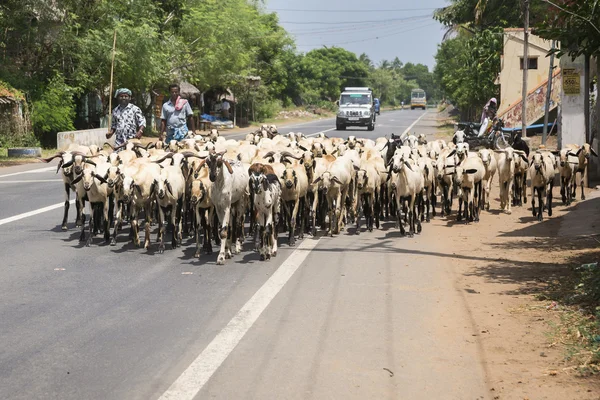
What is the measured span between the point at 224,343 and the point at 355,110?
44.0 metres

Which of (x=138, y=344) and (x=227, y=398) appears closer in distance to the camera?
(x=227, y=398)

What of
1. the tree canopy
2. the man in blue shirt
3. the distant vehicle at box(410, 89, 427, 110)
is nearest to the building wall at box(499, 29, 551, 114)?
the tree canopy

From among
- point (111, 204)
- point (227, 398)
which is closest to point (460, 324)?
point (227, 398)

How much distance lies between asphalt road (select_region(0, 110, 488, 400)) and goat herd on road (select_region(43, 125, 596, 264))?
0.54m

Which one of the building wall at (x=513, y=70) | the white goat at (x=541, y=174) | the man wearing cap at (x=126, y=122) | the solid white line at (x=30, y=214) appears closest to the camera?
the solid white line at (x=30, y=214)

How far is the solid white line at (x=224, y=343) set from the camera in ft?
19.1

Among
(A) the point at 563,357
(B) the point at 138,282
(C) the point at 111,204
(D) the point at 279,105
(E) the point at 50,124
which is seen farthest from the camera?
(D) the point at 279,105

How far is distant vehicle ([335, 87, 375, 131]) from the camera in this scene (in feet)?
164

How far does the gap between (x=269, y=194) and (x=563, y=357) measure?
5267 mm

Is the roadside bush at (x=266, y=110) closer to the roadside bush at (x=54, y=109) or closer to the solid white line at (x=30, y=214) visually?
the roadside bush at (x=54, y=109)

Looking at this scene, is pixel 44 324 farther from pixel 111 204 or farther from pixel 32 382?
pixel 111 204

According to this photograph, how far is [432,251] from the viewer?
12227 millimetres

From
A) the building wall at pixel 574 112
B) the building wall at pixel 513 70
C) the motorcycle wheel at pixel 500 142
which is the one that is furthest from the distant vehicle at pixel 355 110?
the building wall at pixel 574 112

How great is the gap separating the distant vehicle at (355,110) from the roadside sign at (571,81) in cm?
2837
